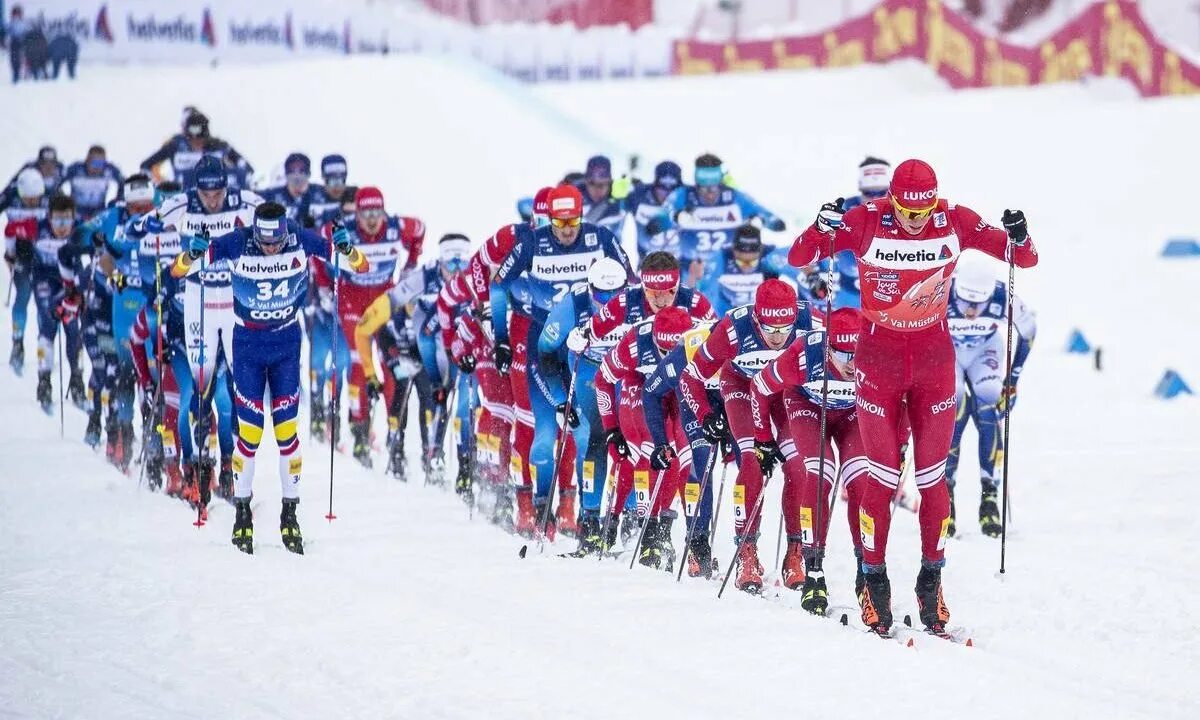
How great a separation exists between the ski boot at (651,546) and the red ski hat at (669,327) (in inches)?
40.8

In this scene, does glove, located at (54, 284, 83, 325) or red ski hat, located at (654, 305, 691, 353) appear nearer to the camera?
red ski hat, located at (654, 305, 691, 353)

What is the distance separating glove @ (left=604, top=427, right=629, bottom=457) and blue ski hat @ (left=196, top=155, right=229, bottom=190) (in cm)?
325

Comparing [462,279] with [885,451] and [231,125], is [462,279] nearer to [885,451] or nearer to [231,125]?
[885,451]

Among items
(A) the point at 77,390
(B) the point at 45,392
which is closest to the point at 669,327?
(A) the point at 77,390

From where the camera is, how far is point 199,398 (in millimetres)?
11109

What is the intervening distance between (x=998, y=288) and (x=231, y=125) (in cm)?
2237

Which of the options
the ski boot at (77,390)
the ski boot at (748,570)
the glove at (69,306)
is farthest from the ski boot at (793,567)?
the ski boot at (77,390)

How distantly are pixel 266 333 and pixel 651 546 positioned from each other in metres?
2.60

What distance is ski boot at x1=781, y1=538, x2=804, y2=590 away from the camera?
9023 mm

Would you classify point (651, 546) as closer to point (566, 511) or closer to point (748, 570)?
point (748, 570)

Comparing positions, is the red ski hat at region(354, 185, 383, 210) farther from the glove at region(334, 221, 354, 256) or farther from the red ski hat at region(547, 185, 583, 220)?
the glove at region(334, 221, 354, 256)

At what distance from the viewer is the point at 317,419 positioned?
48.2ft

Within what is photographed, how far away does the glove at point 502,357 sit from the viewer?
11.0m

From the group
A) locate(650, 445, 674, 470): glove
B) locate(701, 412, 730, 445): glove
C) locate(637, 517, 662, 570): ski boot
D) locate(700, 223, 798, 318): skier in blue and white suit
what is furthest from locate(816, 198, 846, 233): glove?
locate(700, 223, 798, 318): skier in blue and white suit
